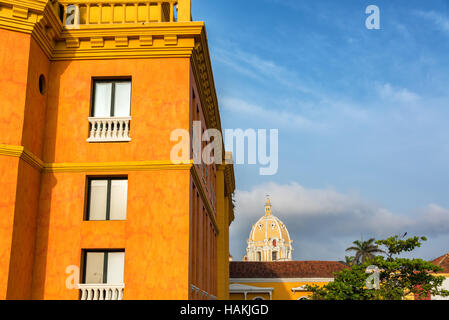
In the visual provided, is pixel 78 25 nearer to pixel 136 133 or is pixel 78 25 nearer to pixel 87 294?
pixel 136 133

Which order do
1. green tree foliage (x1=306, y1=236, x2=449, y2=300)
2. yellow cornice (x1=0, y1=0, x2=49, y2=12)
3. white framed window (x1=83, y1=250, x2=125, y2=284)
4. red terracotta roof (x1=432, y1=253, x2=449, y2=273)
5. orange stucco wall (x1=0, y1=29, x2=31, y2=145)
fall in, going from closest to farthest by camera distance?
orange stucco wall (x1=0, y1=29, x2=31, y2=145) < yellow cornice (x1=0, y1=0, x2=49, y2=12) < white framed window (x1=83, y1=250, x2=125, y2=284) < green tree foliage (x1=306, y1=236, x2=449, y2=300) < red terracotta roof (x1=432, y1=253, x2=449, y2=273)

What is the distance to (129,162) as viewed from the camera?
16.0 metres

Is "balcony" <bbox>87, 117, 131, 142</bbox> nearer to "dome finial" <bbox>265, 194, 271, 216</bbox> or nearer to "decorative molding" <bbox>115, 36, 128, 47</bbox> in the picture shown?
"decorative molding" <bbox>115, 36, 128, 47</bbox>

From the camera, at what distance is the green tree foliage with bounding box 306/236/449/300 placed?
43656 millimetres

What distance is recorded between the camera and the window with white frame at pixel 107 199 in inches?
629

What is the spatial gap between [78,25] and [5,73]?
295cm

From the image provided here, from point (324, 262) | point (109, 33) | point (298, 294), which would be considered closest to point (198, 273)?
point (109, 33)

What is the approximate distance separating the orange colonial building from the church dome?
5045 inches

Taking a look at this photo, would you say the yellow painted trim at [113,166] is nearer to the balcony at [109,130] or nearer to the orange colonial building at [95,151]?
the orange colonial building at [95,151]

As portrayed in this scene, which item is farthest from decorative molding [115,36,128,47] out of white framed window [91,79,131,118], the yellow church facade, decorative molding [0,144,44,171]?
the yellow church facade

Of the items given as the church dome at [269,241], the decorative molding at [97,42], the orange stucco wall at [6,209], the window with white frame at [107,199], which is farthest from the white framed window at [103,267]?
the church dome at [269,241]

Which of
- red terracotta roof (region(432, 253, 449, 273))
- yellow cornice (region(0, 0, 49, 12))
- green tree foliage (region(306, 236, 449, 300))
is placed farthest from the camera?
red terracotta roof (region(432, 253, 449, 273))

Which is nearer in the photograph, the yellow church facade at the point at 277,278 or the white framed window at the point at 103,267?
the white framed window at the point at 103,267

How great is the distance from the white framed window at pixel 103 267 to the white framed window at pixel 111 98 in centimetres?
431
